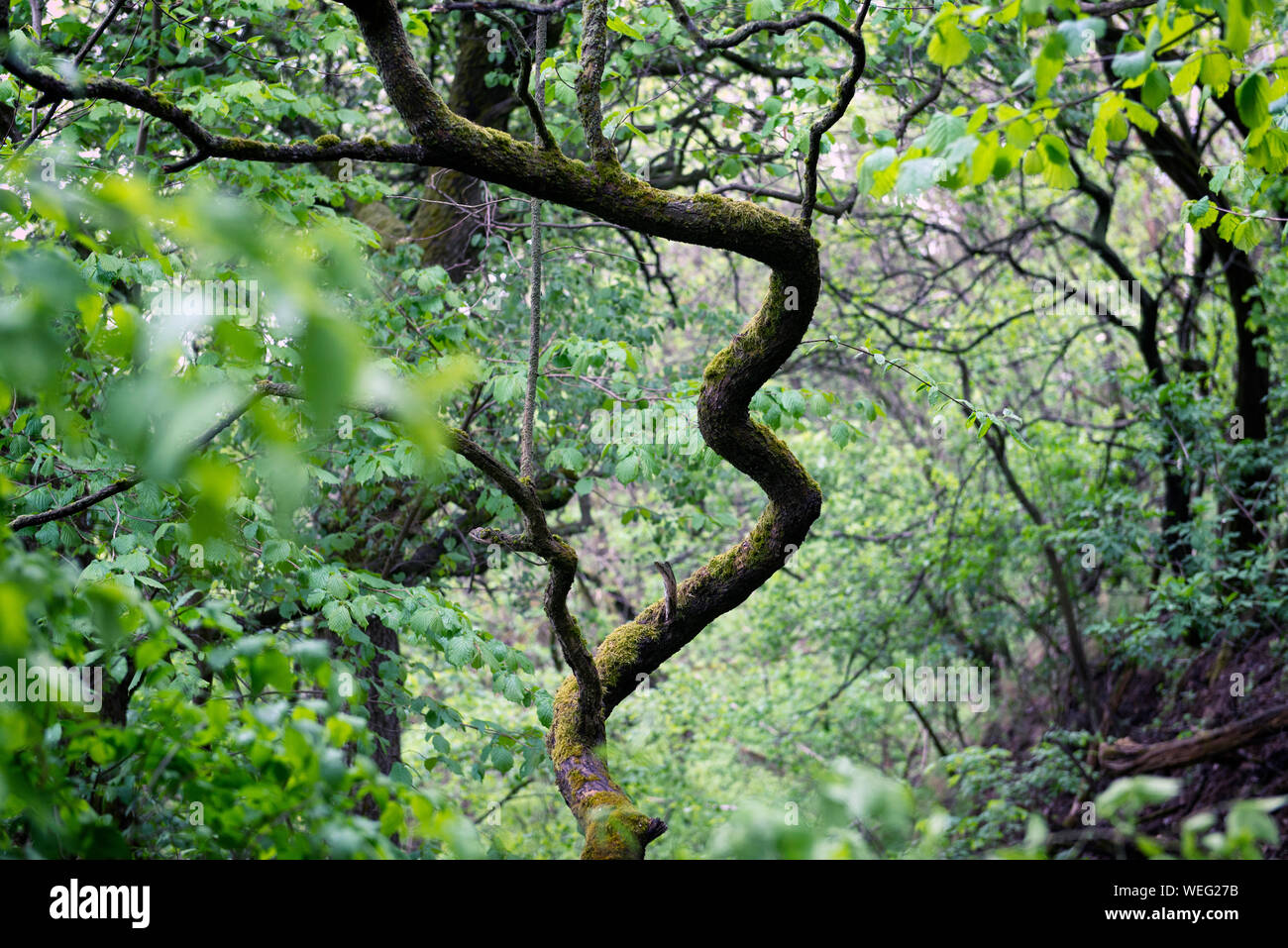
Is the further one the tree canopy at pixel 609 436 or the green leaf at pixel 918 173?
the green leaf at pixel 918 173

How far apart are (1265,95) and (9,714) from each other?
294 centimetres

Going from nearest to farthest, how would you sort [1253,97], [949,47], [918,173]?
[918,173] → [949,47] → [1253,97]

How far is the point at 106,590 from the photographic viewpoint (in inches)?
44.9

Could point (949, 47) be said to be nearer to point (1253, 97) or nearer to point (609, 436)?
point (1253, 97)

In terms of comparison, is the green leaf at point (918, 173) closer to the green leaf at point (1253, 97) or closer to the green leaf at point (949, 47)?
the green leaf at point (949, 47)

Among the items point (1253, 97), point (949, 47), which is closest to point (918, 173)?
point (949, 47)

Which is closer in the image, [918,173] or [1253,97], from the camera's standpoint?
[918,173]

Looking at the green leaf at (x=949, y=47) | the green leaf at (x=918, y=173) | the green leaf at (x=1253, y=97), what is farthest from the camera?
the green leaf at (x=1253, y=97)

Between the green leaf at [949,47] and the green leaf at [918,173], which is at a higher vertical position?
the green leaf at [949,47]

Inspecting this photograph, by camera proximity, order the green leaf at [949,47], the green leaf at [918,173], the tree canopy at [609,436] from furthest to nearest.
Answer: the green leaf at [949,47]
the green leaf at [918,173]
the tree canopy at [609,436]

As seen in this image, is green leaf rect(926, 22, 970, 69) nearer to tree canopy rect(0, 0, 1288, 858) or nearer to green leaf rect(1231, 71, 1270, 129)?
tree canopy rect(0, 0, 1288, 858)

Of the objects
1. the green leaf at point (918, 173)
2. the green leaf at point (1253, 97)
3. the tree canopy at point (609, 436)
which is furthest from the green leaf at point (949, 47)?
the green leaf at point (1253, 97)

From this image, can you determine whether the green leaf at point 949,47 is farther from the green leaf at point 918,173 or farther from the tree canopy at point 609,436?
the green leaf at point 918,173
